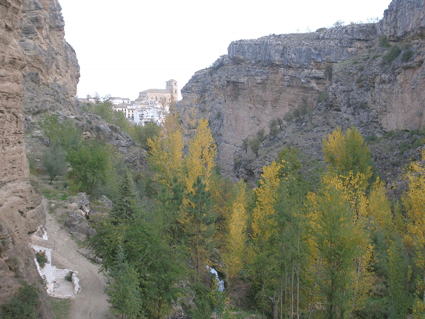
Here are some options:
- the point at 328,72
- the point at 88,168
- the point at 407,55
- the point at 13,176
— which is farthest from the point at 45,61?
the point at 328,72

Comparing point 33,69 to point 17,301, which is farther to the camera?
point 33,69

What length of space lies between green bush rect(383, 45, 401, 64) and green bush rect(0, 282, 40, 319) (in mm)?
35794

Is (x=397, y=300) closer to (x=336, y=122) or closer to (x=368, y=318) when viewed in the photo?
(x=368, y=318)

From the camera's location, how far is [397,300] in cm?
1263

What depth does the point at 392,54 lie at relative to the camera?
110ft

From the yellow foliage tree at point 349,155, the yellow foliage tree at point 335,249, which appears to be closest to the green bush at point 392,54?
the yellow foliage tree at point 349,155

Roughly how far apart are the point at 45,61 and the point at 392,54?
112 ft

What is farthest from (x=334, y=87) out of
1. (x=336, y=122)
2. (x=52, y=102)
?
(x=52, y=102)

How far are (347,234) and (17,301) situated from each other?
906 centimetres

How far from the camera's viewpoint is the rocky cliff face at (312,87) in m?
31.2

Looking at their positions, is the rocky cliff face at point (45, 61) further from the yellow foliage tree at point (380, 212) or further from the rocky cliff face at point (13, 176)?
the yellow foliage tree at point (380, 212)

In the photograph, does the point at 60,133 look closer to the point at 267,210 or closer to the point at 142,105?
the point at 267,210

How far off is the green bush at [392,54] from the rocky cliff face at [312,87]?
10 cm

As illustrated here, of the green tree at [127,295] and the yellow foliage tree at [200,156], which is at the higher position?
the yellow foliage tree at [200,156]
